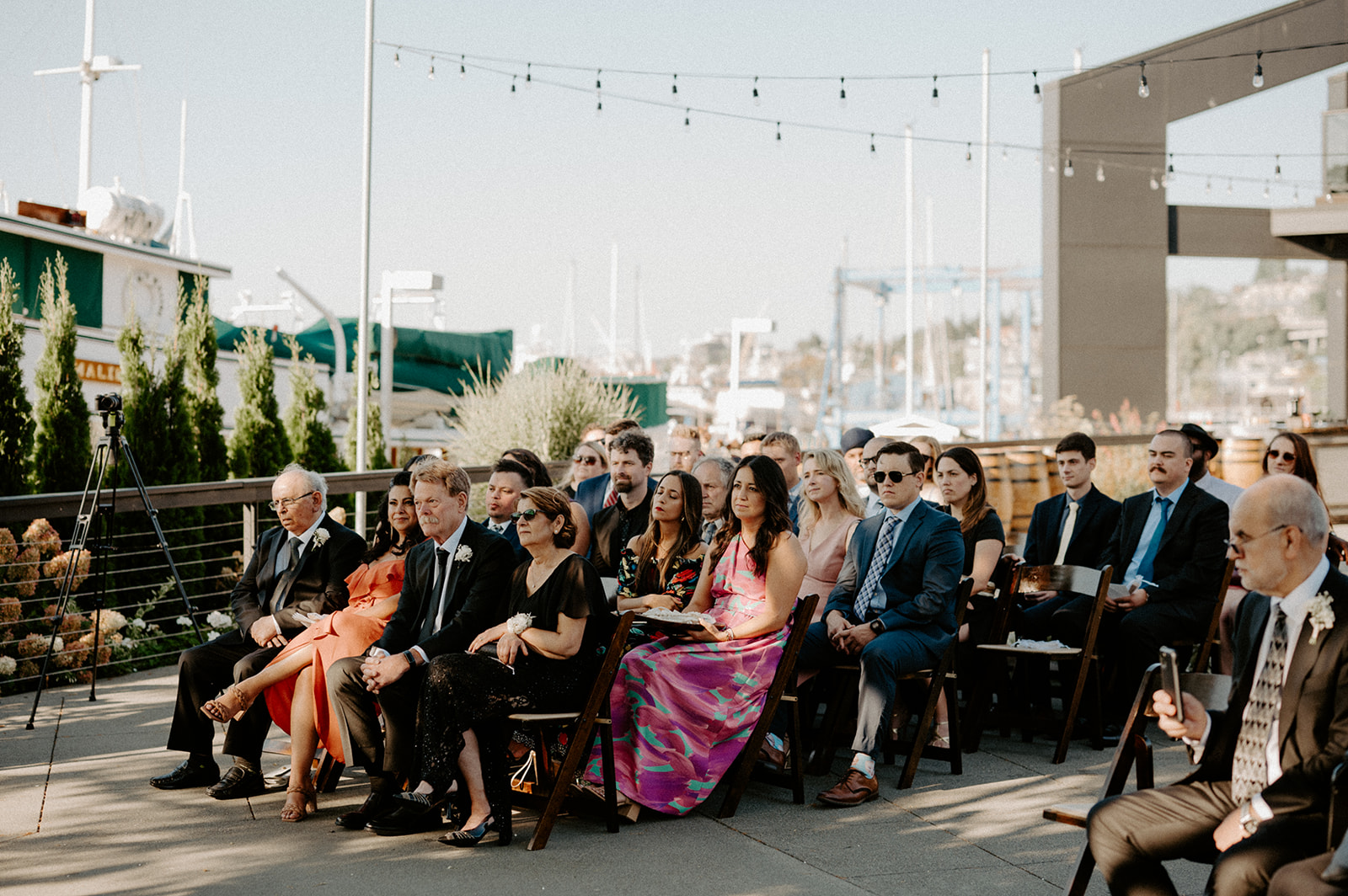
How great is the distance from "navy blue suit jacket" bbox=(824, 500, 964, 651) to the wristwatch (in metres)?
2.58

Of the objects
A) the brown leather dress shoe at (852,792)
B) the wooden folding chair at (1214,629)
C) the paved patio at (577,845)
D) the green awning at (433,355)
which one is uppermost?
the green awning at (433,355)

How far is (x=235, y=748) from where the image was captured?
5516 millimetres

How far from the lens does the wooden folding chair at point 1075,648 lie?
6031 millimetres

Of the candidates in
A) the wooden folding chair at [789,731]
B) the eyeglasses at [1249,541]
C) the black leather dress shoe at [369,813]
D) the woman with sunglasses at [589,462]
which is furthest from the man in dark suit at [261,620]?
the eyeglasses at [1249,541]

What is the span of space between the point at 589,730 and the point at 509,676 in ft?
1.26

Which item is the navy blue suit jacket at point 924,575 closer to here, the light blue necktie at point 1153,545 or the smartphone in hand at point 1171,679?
the light blue necktie at point 1153,545

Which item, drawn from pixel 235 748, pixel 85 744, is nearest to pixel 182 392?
pixel 85 744

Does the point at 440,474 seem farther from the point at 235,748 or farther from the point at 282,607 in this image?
the point at 235,748

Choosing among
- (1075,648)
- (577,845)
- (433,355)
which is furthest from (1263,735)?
(433,355)

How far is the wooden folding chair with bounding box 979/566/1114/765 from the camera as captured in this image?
6031mm

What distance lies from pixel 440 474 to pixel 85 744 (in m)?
2.67

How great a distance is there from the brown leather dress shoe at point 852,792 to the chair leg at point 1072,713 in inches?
45.8

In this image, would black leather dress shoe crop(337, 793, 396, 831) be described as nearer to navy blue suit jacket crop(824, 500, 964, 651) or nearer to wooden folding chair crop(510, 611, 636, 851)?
wooden folding chair crop(510, 611, 636, 851)

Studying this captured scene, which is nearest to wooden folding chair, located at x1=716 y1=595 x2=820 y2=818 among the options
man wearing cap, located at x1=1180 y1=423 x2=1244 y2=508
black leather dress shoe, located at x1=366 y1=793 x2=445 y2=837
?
black leather dress shoe, located at x1=366 y1=793 x2=445 y2=837
